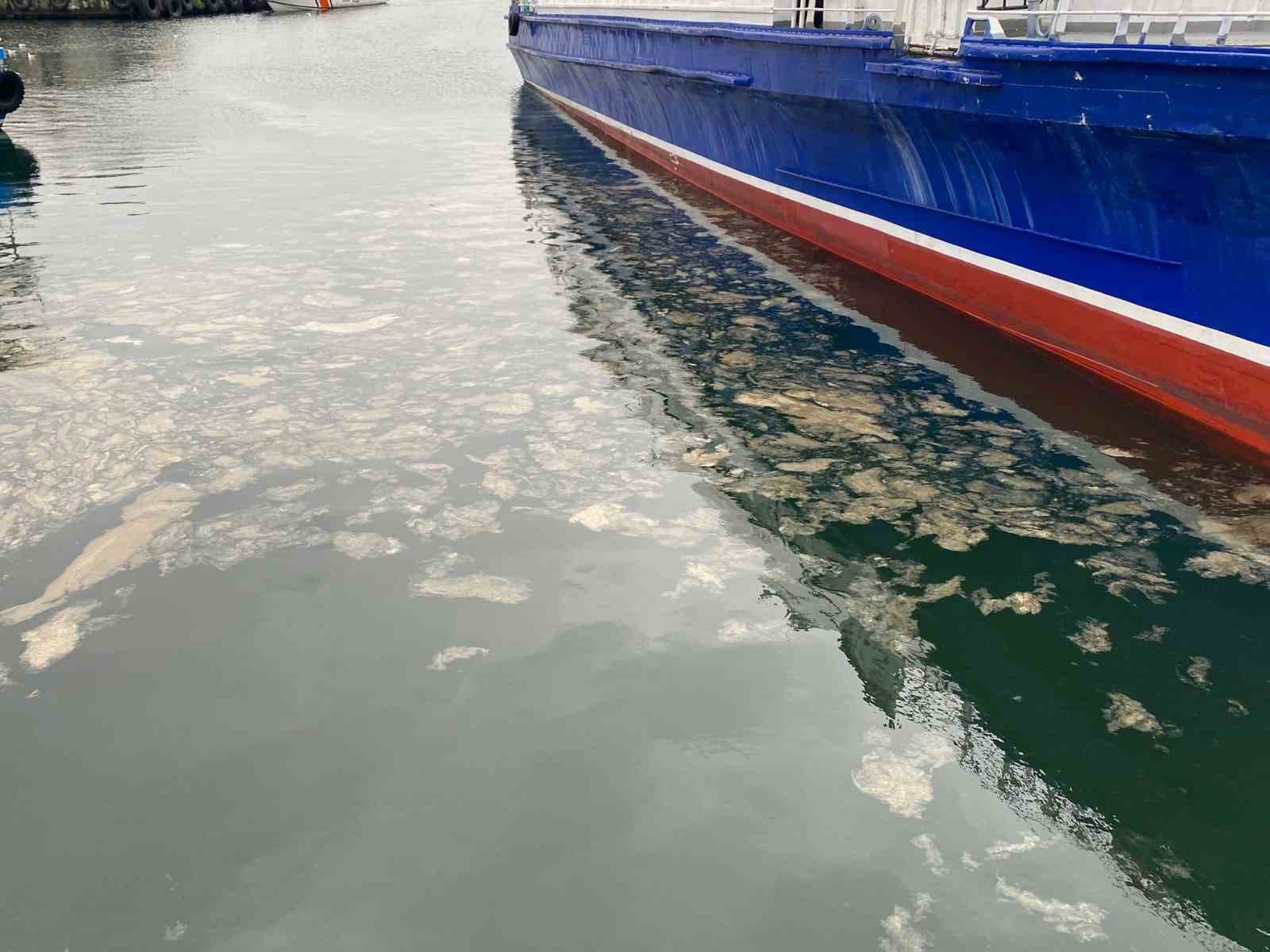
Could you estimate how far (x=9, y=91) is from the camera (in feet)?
65.5

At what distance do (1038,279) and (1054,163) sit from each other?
3.17ft

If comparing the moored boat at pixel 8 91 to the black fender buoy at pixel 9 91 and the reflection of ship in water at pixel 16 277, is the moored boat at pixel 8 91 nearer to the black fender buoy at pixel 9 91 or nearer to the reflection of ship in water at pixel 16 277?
the black fender buoy at pixel 9 91

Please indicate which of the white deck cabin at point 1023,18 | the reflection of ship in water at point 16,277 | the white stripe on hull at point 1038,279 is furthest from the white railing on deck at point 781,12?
the reflection of ship in water at point 16,277

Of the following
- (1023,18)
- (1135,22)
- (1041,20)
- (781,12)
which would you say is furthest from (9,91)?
(1135,22)

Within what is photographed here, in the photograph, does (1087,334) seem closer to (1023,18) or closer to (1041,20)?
(1041,20)

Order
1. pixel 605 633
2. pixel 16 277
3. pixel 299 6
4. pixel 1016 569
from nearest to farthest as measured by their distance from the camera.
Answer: pixel 605 633, pixel 1016 569, pixel 16 277, pixel 299 6

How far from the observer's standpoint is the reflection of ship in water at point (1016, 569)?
139 inches

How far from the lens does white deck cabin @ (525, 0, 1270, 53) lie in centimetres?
633

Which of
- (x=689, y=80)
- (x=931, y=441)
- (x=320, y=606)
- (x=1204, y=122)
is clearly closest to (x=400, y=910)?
(x=320, y=606)

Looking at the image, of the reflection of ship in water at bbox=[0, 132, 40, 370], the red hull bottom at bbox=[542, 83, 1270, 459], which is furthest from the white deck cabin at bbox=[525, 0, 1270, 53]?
the reflection of ship in water at bbox=[0, 132, 40, 370]

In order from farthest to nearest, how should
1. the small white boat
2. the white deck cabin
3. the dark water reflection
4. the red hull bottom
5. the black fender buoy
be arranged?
the small white boat
the black fender buoy
the white deck cabin
the red hull bottom
the dark water reflection

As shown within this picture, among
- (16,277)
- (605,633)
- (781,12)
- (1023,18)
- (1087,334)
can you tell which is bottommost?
(605,633)

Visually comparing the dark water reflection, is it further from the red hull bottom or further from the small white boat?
the small white boat

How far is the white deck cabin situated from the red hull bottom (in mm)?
1876
